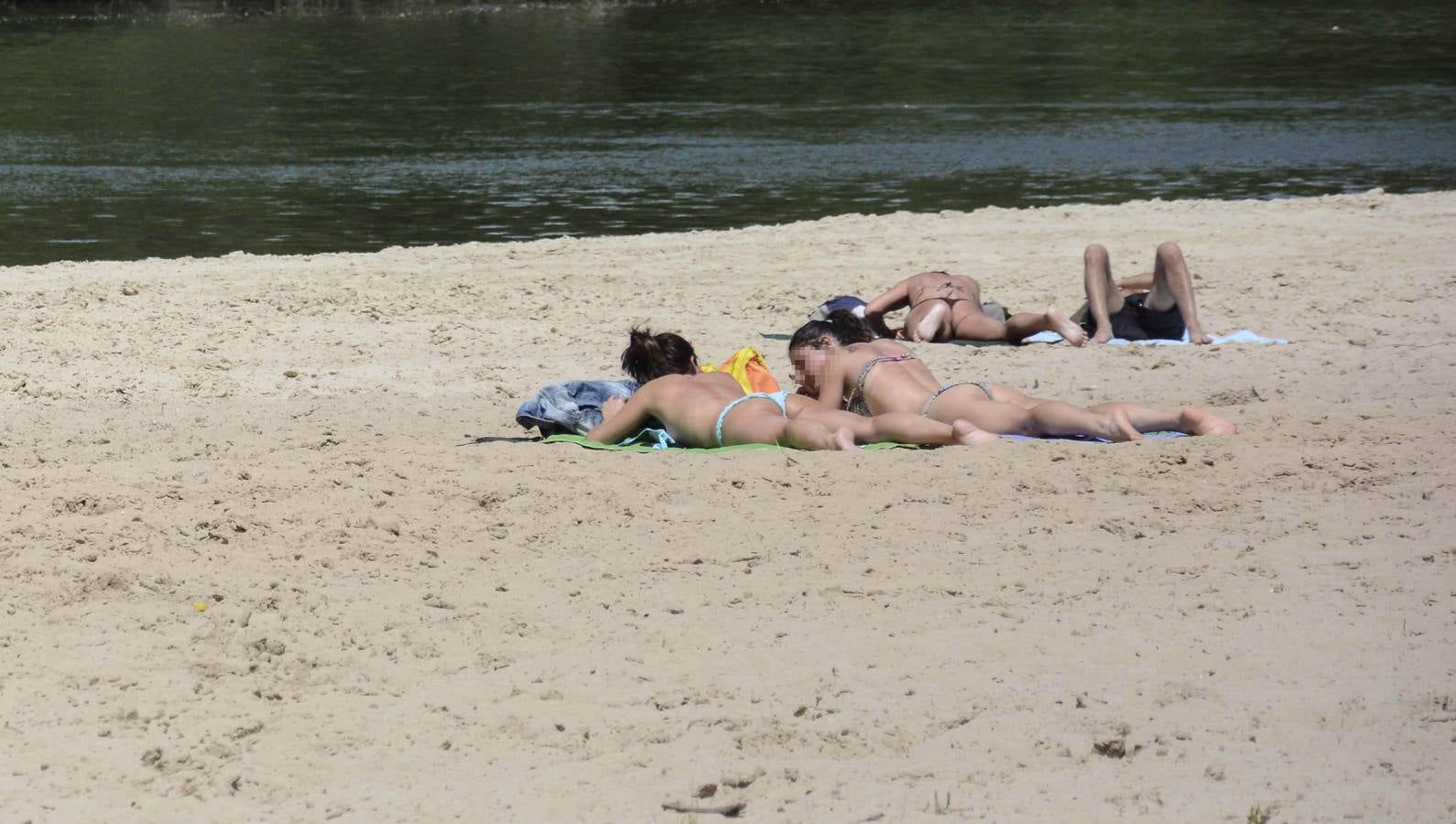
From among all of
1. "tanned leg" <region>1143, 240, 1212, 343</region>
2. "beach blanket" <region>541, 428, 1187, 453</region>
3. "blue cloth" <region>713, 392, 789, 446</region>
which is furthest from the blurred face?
"tanned leg" <region>1143, 240, 1212, 343</region>

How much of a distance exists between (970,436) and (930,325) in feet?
10.4

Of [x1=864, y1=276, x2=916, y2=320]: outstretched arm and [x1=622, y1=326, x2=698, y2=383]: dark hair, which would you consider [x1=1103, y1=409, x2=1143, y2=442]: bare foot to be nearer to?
[x1=622, y1=326, x2=698, y2=383]: dark hair

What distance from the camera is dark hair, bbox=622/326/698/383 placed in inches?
294

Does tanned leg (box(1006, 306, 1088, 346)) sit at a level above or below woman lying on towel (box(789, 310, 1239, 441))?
below

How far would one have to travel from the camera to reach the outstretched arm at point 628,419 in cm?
699

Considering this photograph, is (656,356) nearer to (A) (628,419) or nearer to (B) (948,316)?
(A) (628,419)

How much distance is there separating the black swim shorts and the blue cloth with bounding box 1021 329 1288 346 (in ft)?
0.22

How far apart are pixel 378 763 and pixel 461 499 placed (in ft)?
6.67

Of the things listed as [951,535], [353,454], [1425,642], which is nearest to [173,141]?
[353,454]

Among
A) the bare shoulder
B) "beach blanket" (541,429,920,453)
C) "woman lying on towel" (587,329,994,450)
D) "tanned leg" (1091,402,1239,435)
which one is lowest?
"beach blanket" (541,429,920,453)

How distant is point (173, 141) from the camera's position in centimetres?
2330

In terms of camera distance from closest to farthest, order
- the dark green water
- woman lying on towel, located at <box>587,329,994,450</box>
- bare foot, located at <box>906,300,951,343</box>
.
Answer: woman lying on towel, located at <box>587,329,994,450</box>
bare foot, located at <box>906,300,951,343</box>
the dark green water

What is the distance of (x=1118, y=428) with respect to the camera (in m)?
6.54

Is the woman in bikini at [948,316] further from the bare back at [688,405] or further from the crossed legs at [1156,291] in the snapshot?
the bare back at [688,405]
